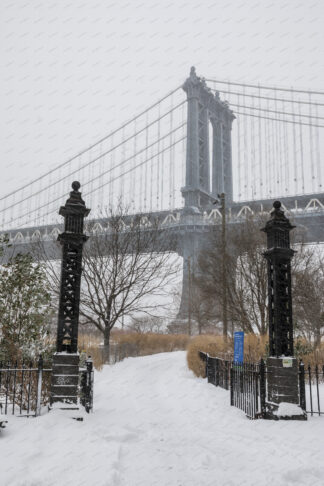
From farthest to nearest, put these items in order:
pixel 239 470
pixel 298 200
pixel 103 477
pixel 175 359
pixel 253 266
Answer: pixel 298 200 → pixel 175 359 → pixel 253 266 → pixel 239 470 → pixel 103 477

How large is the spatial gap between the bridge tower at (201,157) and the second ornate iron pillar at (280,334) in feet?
117

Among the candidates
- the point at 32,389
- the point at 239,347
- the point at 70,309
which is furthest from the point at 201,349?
the point at 70,309

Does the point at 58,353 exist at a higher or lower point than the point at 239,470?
higher

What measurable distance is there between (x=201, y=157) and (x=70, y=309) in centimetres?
4788

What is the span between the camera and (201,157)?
55062 mm

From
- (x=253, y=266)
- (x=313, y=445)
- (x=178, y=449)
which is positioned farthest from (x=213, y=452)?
(x=253, y=266)

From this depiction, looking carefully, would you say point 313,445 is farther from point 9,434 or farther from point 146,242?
point 146,242

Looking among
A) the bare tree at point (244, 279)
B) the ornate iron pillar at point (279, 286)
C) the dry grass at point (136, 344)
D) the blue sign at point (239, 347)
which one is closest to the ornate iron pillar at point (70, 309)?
the ornate iron pillar at point (279, 286)

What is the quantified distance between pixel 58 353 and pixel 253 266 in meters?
13.7

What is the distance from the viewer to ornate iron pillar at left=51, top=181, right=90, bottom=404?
863cm

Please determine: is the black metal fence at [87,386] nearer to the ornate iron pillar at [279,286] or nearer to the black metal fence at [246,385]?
the black metal fence at [246,385]

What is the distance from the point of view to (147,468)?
5.73 metres

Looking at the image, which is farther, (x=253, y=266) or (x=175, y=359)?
(x=175, y=359)

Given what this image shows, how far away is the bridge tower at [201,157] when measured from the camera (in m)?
48.7
